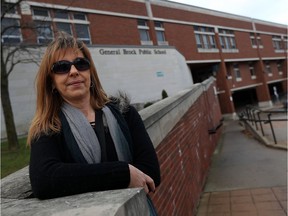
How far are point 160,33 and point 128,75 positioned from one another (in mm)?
9959

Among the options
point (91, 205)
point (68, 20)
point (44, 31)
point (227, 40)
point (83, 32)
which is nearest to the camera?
point (91, 205)

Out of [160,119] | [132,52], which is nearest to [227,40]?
[132,52]

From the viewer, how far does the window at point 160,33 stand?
1155 inches

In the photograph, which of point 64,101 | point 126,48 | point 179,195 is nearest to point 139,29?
point 126,48

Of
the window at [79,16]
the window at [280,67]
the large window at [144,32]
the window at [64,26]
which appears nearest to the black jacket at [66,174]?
the window at [64,26]

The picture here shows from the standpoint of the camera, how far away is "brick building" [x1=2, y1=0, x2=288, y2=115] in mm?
19031

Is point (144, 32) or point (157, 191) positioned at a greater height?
point (144, 32)

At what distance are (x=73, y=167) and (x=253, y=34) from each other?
155 feet

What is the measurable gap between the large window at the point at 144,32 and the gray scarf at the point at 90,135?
84.9 feet

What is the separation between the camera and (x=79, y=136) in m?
1.74

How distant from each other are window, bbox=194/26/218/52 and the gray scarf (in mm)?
33618

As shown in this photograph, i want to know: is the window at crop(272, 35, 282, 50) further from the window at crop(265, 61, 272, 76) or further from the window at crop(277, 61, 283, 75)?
the window at crop(265, 61, 272, 76)

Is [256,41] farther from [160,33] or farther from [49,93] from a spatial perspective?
[49,93]

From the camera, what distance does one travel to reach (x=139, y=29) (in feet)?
89.9
